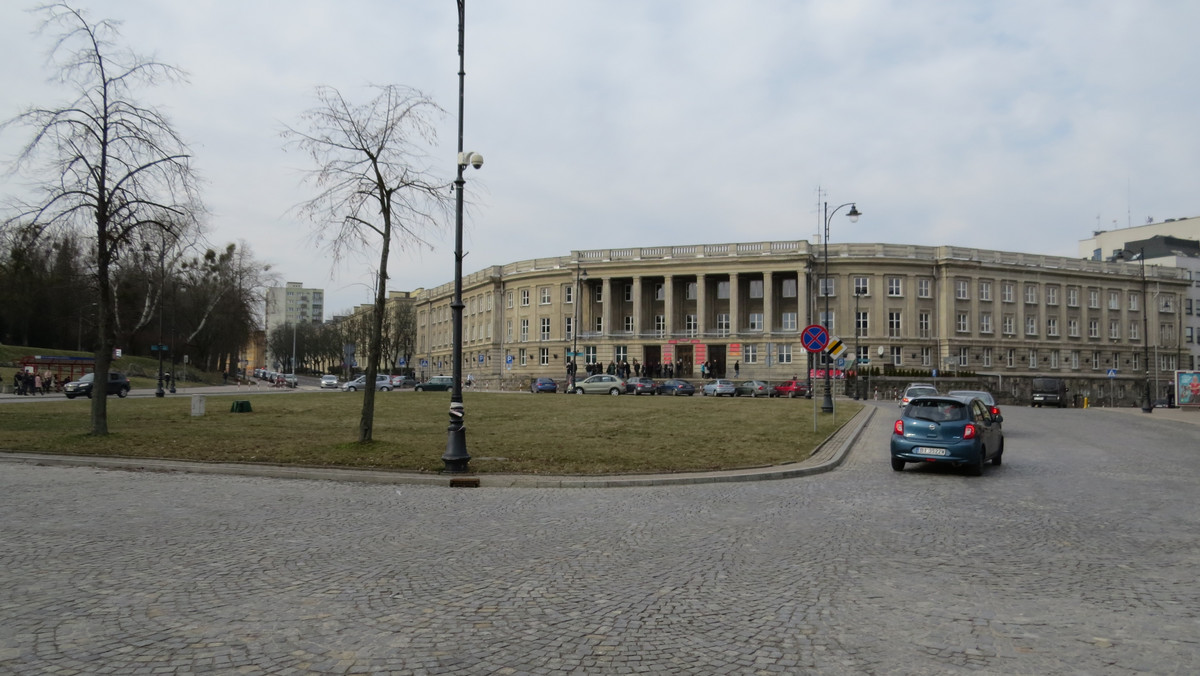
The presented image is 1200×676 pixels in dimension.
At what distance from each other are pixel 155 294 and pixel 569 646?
79.0m

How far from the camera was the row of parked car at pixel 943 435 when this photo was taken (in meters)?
14.9

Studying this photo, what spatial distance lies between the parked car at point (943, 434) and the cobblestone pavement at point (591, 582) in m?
2.76

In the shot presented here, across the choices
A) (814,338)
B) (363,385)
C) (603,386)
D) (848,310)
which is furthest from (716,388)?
(814,338)

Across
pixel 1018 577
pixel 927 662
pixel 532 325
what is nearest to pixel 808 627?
pixel 927 662

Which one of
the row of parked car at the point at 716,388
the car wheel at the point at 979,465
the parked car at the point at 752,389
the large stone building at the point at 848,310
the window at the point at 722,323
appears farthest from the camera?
the window at the point at 722,323

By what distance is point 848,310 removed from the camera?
80.5m

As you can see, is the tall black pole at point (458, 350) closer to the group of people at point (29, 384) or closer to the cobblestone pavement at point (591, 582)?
the cobblestone pavement at point (591, 582)

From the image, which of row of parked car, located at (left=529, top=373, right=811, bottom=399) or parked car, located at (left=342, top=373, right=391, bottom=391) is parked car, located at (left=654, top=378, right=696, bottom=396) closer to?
row of parked car, located at (left=529, top=373, right=811, bottom=399)

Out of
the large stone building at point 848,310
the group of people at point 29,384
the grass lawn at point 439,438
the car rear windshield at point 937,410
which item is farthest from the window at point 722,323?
the car rear windshield at point 937,410

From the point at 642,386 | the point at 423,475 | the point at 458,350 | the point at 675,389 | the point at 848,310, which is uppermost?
the point at 848,310

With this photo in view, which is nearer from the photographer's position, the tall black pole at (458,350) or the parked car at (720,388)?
the tall black pole at (458,350)

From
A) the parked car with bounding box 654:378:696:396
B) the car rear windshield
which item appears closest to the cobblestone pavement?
the car rear windshield

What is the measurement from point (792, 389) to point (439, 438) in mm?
46047

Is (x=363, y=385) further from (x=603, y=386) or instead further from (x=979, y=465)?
(x=979, y=465)
